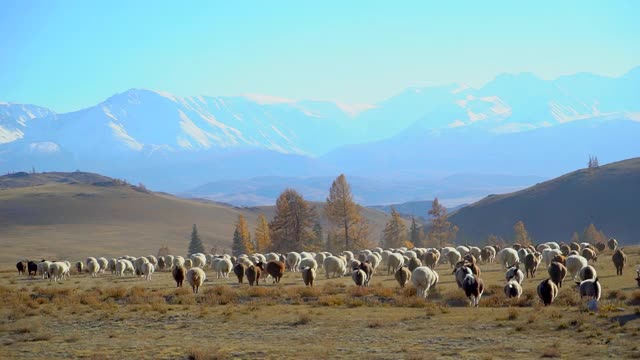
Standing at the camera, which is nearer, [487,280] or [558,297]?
[558,297]

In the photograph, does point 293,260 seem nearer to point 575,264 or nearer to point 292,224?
point 292,224

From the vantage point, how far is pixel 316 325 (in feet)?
80.9

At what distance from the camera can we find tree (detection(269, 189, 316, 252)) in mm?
79625

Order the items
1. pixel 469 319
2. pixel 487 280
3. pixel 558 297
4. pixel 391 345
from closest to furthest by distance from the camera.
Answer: pixel 391 345 → pixel 469 319 → pixel 558 297 → pixel 487 280

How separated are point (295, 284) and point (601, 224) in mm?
160740

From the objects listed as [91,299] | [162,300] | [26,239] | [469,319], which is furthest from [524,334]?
[26,239]

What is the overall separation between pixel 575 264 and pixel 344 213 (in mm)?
45963

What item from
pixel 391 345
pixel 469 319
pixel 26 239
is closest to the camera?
pixel 391 345

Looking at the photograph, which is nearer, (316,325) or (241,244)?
(316,325)

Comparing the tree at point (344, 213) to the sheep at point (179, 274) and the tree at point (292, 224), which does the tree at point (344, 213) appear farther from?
the sheep at point (179, 274)

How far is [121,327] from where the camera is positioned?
25594 mm

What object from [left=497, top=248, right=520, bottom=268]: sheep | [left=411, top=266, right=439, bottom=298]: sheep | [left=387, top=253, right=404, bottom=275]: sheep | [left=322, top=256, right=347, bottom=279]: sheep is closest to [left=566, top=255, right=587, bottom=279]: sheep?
[left=497, top=248, right=520, bottom=268]: sheep

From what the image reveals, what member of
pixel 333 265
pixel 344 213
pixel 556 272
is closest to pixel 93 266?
pixel 333 265

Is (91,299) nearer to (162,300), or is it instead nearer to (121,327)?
(162,300)
